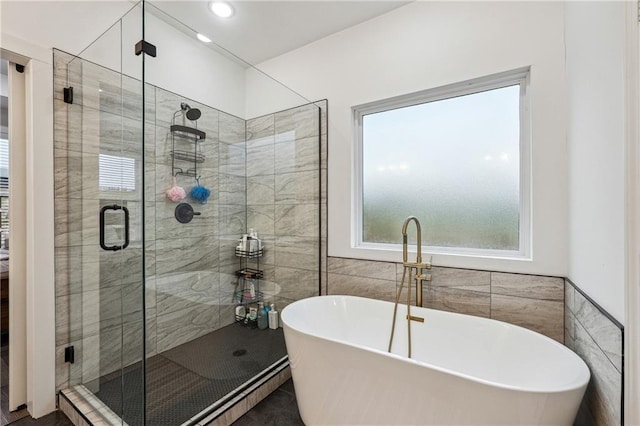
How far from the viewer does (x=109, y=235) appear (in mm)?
1733

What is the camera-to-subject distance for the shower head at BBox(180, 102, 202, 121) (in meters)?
2.20

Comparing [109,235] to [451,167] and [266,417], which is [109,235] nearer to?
[266,417]

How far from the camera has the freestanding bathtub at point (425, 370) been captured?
3.45ft

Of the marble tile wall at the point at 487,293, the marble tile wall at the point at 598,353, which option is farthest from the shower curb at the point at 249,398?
the marble tile wall at the point at 598,353

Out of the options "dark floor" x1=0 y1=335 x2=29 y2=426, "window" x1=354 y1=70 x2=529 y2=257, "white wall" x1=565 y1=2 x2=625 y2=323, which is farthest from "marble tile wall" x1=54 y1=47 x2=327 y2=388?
"white wall" x1=565 y1=2 x2=625 y2=323

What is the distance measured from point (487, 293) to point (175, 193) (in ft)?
7.25

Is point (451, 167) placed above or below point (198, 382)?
above

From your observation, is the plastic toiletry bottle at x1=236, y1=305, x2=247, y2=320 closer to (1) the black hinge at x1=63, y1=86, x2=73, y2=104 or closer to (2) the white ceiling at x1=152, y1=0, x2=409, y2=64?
(1) the black hinge at x1=63, y1=86, x2=73, y2=104

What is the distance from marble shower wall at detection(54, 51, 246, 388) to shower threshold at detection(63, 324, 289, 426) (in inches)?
3.8

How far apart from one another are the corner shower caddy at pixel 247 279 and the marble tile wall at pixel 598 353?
1995 mm

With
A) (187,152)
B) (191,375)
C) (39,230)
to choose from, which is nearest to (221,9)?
(187,152)

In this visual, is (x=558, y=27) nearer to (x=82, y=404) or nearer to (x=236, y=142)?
(x=236, y=142)

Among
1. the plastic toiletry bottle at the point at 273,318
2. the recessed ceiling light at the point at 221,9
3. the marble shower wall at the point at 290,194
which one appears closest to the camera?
the recessed ceiling light at the point at 221,9

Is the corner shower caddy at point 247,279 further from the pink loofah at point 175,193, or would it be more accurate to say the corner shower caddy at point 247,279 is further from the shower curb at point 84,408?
the shower curb at point 84,408
